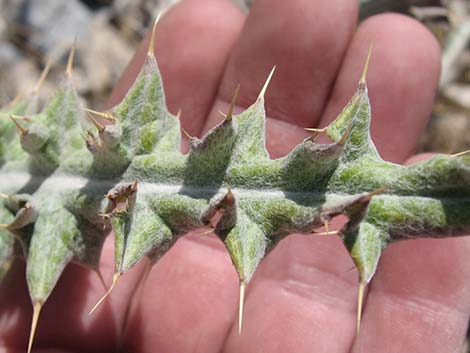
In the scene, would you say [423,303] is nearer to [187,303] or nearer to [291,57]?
[187,303]

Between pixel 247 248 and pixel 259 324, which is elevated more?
pixel 247 248

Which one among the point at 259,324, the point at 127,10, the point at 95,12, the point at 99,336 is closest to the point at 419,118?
the point at 259,324

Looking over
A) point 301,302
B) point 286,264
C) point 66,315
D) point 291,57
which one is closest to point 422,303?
point 301,302

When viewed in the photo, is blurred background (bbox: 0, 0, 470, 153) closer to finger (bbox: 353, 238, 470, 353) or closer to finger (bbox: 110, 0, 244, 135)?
finger (bbox: 110, 0, 244, 135)

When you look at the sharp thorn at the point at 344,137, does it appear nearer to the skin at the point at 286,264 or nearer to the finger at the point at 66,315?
the skin at the point at 286,264

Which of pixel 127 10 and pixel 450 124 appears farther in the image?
pixel 127 10

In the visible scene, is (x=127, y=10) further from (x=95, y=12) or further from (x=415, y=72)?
(x=415, y=72)

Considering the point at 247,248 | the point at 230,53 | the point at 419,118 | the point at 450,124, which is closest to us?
the point at 247,248
